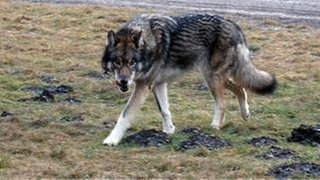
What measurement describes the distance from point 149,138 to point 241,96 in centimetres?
172

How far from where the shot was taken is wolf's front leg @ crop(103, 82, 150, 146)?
352 inches

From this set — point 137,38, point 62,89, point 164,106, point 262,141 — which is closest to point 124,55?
point 137,38

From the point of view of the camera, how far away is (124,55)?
29.5ft

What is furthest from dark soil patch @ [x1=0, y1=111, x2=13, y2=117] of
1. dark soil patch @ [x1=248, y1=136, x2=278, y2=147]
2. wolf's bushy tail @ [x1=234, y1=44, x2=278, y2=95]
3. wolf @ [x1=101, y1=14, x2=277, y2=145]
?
dark soil patch @ [x1=248, y1=136, x2=278, y2=147]

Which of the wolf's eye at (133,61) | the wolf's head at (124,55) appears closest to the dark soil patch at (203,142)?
the wolf's head at (124,55)

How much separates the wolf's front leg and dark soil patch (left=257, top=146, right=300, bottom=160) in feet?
Answer: 4.83

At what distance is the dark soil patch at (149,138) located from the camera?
8742 millimetres

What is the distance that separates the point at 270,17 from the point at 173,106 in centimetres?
976

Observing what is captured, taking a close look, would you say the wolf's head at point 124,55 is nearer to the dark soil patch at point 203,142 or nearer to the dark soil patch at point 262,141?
the dark soil patch at point 203,142

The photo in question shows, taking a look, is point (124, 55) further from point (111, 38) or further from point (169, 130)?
point (169, 130)

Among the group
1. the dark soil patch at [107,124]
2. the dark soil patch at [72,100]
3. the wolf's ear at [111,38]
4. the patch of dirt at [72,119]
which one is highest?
the wolf's ear at [111,38]

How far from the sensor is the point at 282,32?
1747 centimetres

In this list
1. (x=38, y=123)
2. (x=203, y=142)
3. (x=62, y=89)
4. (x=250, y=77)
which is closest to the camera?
(x=203, y=142)

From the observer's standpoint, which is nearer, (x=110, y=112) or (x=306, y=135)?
(x=306, y=135)
